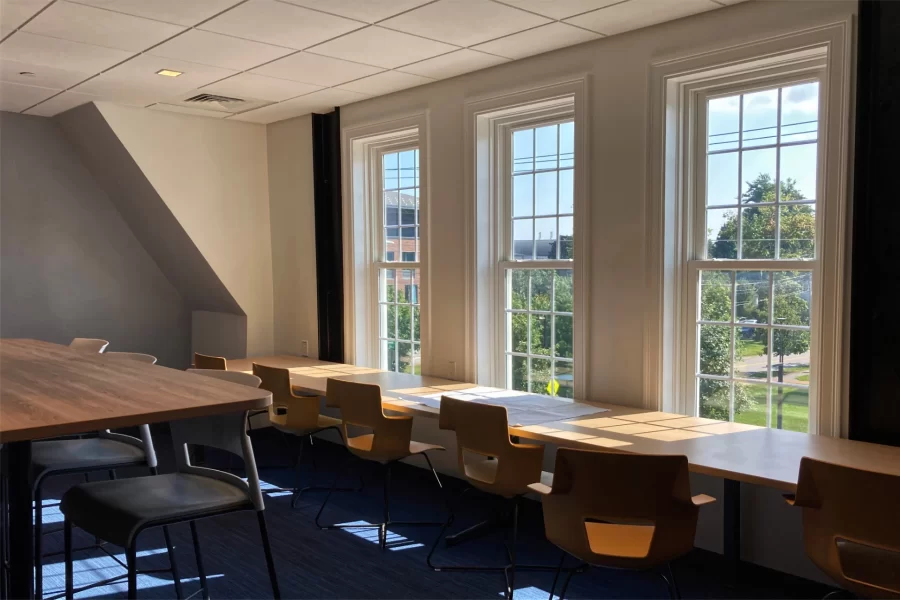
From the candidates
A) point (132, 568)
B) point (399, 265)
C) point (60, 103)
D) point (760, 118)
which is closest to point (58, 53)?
point (60, 103)

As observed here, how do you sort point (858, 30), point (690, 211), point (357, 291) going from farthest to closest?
point (357, 291), point (690, 211), point (858, 30)

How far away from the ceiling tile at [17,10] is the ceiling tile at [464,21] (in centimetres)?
168

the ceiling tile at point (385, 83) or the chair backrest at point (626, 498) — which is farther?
the ceiling tile at point (385, 83)

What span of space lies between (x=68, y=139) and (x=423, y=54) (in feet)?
12.8

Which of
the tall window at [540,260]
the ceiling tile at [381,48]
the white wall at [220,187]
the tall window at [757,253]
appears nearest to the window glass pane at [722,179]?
the tall window at [757,253]

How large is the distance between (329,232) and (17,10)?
9.92ft

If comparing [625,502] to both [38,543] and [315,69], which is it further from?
[315,69]

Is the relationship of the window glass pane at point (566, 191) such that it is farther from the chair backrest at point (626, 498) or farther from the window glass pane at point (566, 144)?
the chair backrest at point (626, 498)

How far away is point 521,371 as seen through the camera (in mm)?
5145

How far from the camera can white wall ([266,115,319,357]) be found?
6.56 metres

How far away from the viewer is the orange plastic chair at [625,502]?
2516 mm

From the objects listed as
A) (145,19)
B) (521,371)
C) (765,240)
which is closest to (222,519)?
(521,371)

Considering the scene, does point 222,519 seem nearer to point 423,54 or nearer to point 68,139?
point 423,54

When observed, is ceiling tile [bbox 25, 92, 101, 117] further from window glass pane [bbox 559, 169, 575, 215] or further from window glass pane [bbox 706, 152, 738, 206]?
window glass pane [bbox 706, 152, 738, 206]
